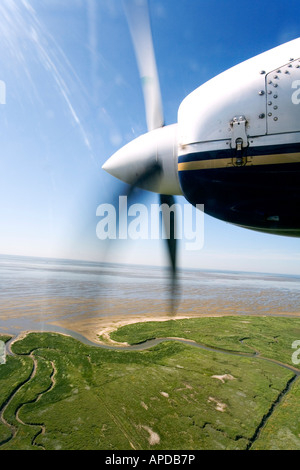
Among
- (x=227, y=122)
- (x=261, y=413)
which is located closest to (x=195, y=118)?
(x=227, y=122)

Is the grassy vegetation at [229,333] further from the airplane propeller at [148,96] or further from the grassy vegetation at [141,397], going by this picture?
the airplane propeller at [148,96]

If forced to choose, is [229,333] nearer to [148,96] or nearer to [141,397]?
[141,397]

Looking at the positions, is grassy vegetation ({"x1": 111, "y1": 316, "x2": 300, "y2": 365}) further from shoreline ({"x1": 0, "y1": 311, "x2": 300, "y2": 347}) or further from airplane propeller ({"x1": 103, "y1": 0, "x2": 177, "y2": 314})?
airplane propeller ({"x1": 103, "y1": 0, "x2": 177, "y2": 314})

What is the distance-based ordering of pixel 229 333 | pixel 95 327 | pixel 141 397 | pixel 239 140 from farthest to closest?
pixel 229 333 < pixel 95 327 < pixel 141 397 < pixel 239 140

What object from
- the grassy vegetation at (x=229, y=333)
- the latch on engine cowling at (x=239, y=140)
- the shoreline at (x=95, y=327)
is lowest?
the grassy vegetation at (x=229, y=333)

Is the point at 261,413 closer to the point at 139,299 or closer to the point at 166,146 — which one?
the point at 166,146

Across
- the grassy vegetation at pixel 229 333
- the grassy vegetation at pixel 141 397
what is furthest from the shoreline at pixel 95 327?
the grassy vegetation at pixel 141 397

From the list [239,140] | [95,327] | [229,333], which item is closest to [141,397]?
[239,140]
